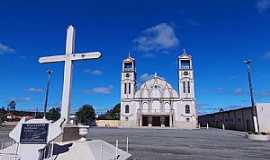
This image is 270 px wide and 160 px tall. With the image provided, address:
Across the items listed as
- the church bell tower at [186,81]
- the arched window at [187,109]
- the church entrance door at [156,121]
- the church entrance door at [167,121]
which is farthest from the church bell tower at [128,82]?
the arched window at [187,109]

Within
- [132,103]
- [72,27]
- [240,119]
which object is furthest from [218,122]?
[72,27]

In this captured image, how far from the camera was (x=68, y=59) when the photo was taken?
11219 millimetres

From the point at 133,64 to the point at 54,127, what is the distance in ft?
179

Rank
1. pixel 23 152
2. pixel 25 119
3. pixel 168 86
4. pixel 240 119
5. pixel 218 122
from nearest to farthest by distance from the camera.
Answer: pixel 23 152, pixel 25 119, pixel 240 119, pixel 168 86, pixel 218 122

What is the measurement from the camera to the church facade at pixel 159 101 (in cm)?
5775

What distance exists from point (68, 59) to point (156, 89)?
50.5m

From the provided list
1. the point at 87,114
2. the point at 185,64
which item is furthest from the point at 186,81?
the point at 87,114

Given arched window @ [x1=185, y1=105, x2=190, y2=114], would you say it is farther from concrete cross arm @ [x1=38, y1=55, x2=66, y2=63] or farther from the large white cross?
concrete cross arm @ [x1=38, y1=55, x2=66, y2=63]

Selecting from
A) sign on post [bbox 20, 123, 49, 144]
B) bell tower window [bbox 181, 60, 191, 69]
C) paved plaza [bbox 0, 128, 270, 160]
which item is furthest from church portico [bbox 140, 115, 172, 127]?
sign on post [bbox 20, 123, 49, 144]

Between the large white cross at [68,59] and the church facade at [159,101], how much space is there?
4813 centimetres

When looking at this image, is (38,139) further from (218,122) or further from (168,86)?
(218,122)

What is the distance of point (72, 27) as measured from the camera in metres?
11.7

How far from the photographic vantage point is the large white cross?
10.7 metres

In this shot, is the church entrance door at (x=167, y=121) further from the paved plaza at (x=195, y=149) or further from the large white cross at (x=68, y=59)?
the large white cross at (x=68, y=59)
